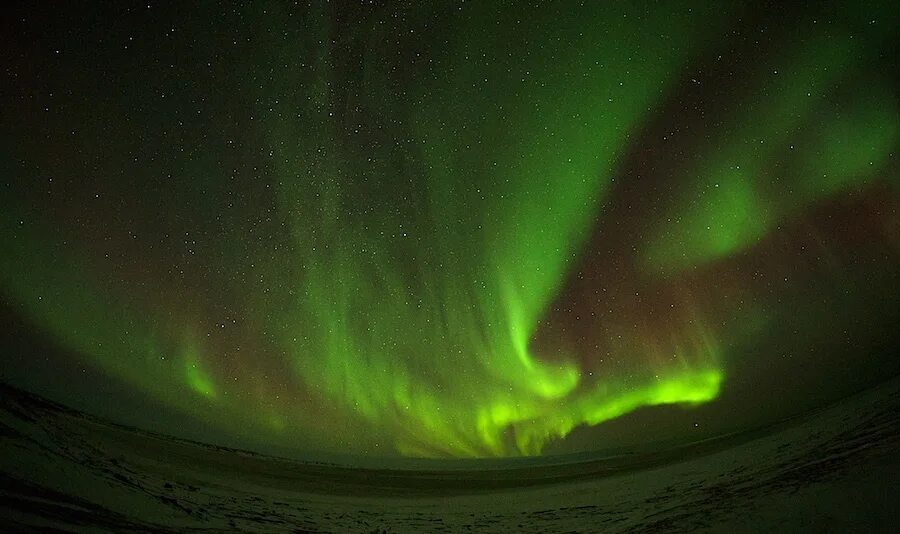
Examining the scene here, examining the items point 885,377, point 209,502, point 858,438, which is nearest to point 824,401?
point 885,377

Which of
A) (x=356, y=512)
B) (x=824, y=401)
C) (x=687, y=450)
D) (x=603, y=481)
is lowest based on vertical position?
(x=356, y=512)

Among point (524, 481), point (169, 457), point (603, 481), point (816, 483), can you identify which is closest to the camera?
point (816, 483)

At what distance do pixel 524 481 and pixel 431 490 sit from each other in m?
1.45

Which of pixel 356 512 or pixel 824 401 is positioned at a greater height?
pixel 824 401

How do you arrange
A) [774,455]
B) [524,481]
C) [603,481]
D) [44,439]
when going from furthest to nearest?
[524,481]
[603,481]
[774,455]
[44,439]

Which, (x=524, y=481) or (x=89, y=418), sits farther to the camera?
(x=524, y=481)

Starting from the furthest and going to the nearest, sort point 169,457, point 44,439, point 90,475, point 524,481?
point 524,481 → point 169,457 → point 44,439 → point 90,475

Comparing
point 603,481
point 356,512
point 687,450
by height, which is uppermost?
point 687,450

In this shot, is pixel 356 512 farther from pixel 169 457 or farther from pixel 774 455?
pixel 774 455

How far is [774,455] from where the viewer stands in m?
5.49

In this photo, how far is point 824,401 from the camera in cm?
691

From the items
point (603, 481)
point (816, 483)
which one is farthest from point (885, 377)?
point (603, 481)

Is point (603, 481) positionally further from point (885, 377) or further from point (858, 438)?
point (885, 377)

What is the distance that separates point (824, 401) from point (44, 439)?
32.8 feet
